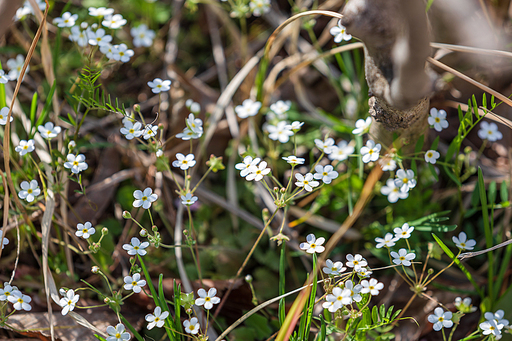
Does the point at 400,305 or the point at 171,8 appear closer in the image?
the point at 400,305

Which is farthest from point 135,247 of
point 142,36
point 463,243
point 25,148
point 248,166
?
point 142,36

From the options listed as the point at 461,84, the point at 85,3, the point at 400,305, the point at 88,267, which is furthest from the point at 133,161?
the point at 461,84

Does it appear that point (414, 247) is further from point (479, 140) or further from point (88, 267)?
point (88, 267)

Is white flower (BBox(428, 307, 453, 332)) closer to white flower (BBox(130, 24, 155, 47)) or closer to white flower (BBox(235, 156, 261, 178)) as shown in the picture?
white flower (BBox(235, 156, 261, 178))

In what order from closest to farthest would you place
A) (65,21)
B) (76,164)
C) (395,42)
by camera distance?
(395,42), (76,164), (65,21)

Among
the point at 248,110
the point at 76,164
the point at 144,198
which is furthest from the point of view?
the point at 248,110

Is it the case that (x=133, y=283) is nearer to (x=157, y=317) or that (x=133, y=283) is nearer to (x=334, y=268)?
(x=157, y=317)

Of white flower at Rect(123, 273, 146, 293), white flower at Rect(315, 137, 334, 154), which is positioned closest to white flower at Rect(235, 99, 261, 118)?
white flower at Rect(315, 137, 334, 154)
